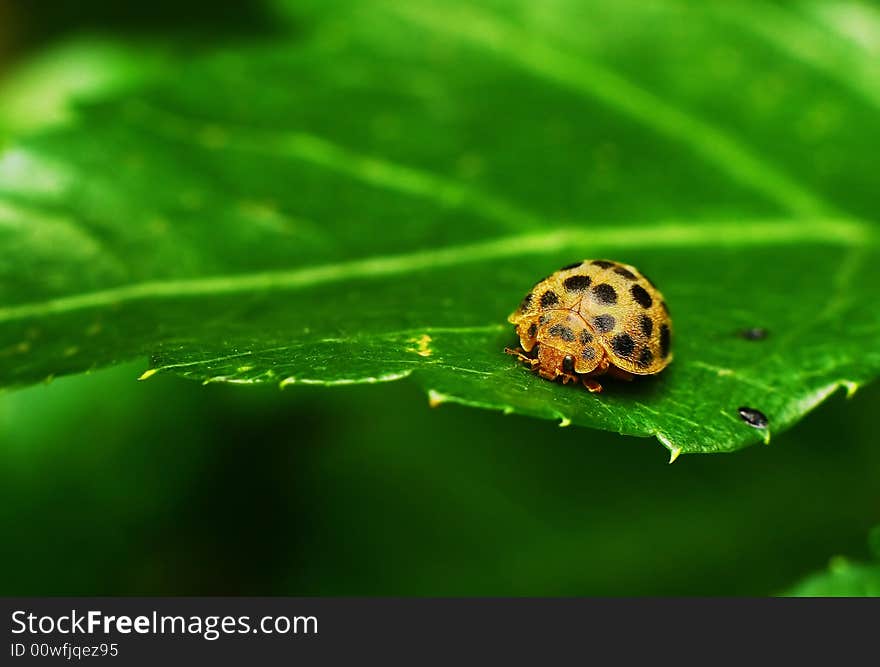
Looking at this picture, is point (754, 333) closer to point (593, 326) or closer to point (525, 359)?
point (593, 326)

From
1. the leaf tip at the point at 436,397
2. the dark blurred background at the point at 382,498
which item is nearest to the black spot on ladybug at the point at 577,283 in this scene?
the leaf tip at the point at 436,397

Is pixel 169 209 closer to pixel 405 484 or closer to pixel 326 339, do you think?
pixel 326 339

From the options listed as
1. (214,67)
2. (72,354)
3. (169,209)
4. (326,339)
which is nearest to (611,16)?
(214,67)

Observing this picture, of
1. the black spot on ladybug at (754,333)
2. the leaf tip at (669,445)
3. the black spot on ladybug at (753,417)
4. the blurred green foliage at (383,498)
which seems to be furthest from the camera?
the blurred green foliage at (383,498)

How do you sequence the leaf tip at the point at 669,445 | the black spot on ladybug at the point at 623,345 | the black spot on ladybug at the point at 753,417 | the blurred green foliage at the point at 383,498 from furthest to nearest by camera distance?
the blurred green foliage at the point at 383,498 → the black spot on ladybug at the point at 623,345 → the black spot on ladybug at the point at 753,417 → the leaf tip at the point at 669,445

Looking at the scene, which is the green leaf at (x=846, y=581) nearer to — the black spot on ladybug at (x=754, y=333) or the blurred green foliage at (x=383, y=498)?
the black spot on ladybug at (x=754, y=333)

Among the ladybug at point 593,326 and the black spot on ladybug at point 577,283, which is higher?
the black spot on ladybug at point 577,283
